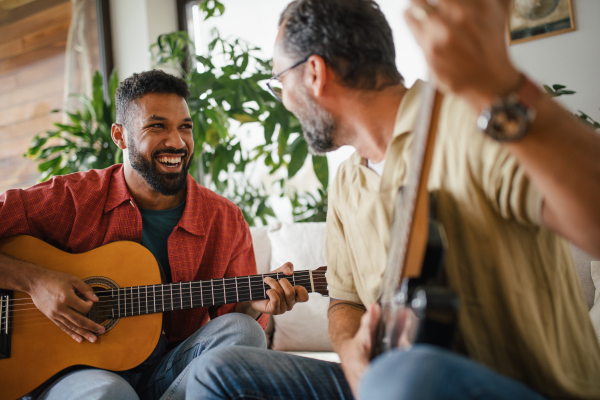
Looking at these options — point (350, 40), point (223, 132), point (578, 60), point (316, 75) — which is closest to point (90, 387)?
point (316, 75)

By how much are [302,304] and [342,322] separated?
92 centimetres

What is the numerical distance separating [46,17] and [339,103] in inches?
119

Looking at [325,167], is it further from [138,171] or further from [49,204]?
[49,204]

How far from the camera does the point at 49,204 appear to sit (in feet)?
4.77

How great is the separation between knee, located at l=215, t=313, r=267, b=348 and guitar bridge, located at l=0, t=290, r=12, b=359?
630 millimetres

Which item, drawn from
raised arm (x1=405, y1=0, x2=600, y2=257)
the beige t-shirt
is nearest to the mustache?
the beige t-shirt

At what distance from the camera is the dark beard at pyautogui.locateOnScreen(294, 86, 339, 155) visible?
961mm

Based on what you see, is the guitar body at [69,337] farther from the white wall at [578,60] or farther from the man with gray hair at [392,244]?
the white wall at [578,60]

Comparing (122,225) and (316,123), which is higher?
Answer: (316,123)

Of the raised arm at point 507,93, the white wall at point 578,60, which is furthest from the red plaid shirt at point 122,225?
the white wall at point 578,60

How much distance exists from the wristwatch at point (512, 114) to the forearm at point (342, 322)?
566mm

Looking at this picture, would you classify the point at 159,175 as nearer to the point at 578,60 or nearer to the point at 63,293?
the point at 63,293

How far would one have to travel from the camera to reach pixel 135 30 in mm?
3186

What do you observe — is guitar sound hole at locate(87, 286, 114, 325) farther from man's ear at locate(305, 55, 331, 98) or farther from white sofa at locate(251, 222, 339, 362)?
man's ear at locate(305, 55, 331, 98)
